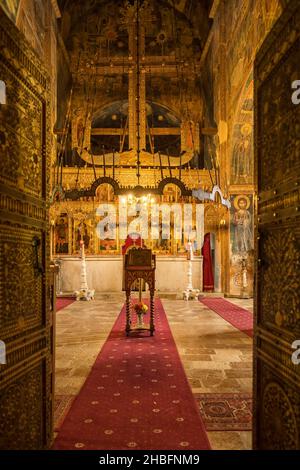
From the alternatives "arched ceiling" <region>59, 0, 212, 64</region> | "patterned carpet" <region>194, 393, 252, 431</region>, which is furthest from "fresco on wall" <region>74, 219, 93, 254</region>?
"patterned carpet" <region>194, 393, 252, 431</region>

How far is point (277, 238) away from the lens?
7.61 feet

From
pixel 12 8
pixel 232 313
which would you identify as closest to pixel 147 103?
pixel 12 8

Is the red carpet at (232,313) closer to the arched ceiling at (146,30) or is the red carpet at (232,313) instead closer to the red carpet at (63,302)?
the red carpet at (63,302)

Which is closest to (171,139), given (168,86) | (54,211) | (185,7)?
(168,86)

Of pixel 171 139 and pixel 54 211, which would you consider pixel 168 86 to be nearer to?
pixel 171 139

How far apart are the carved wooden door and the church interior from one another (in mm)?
14

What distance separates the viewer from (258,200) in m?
2.68

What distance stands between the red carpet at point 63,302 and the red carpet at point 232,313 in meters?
3.95

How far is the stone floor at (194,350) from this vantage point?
405cm

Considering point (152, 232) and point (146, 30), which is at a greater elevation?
point (146, 30)

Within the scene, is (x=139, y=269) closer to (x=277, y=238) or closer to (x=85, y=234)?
(x=277, y=238)

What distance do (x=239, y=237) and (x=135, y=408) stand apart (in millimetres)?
10287

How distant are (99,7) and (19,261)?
56.4 ft

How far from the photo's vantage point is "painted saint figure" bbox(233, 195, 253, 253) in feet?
43.3
